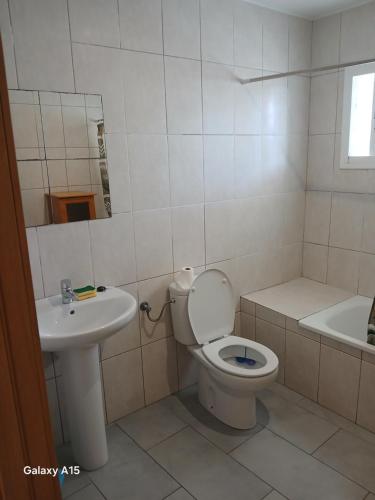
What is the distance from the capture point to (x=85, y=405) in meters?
1.87

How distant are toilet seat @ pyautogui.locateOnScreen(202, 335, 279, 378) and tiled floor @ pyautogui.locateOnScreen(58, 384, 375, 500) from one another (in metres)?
0.35

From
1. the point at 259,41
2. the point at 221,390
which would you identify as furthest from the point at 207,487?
the point at 259,41

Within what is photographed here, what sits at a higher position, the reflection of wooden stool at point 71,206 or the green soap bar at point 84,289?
the reflection of wooden stool at point 71,206

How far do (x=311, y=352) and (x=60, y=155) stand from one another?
72.3 inches

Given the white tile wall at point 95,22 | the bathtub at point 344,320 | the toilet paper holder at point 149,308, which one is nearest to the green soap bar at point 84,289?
the toilet paper holder at point 149,308

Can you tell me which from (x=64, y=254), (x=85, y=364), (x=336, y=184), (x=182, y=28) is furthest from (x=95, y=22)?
(x=336, y=184)

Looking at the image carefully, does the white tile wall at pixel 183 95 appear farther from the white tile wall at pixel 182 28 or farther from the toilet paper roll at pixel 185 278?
the toilet paper roll at pixel 185 278

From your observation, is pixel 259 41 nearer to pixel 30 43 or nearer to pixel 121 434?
pixel 30 43

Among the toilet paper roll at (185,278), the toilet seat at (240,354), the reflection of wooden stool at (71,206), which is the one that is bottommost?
the toilet seat at (240,354)

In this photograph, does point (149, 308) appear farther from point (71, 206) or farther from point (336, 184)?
point (336, 184)

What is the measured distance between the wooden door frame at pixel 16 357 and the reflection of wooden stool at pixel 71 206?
3.74ft

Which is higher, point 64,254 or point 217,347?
point 64,254

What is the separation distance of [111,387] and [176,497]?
707 mm

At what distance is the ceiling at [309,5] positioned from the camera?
2.47 metres
